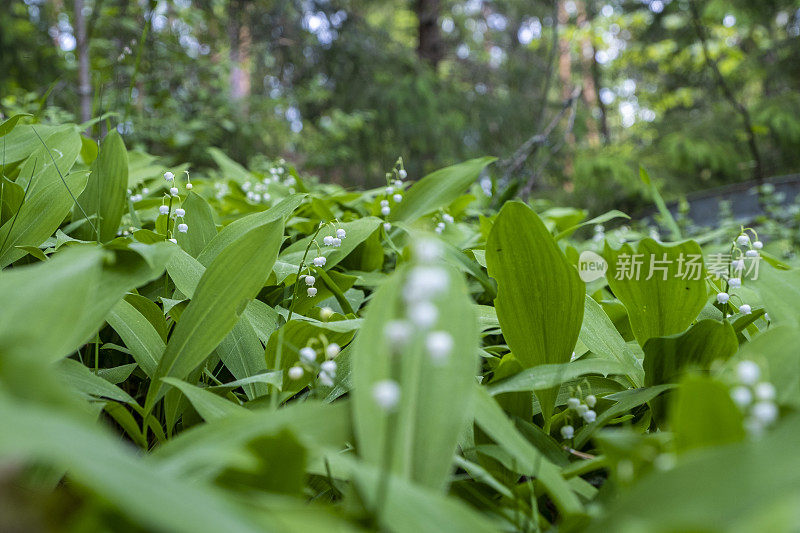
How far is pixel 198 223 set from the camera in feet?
3.76

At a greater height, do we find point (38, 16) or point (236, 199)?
point (38, 16)

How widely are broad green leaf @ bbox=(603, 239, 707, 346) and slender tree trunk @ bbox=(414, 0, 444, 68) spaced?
26.1 ft

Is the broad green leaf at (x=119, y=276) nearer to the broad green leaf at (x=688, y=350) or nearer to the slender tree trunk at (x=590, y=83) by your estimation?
the broad green leaf at (x=688, y=350)

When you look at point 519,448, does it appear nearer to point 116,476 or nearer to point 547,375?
point 547,375

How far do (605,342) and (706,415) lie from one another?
433mm

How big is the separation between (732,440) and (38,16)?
24.5 ft

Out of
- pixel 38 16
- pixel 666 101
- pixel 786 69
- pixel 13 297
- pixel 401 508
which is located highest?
pixel 38 16

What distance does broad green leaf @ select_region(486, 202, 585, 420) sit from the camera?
0.78 meters

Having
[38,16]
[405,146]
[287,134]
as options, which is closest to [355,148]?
[405,146]

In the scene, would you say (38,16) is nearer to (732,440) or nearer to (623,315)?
(623,315)

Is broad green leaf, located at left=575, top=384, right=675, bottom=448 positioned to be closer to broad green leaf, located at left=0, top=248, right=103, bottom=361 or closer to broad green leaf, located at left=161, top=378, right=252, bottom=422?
broad green leaf, located at left=161, top=378, right=252, bottom=422

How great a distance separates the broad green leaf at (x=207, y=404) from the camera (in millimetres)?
630

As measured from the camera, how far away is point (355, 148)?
729cm

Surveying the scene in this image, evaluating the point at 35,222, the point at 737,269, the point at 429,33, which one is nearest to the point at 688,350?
the point at 737,269
